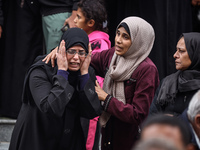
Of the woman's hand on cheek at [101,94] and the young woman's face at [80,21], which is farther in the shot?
the young woman's face at [80,21]

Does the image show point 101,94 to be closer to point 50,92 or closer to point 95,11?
point 50,92

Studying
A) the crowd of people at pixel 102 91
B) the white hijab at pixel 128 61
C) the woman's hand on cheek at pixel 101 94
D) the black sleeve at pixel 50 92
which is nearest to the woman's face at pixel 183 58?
the crowd of people at pixel 102 91

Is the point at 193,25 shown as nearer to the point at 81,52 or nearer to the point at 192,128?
the point at 81,52

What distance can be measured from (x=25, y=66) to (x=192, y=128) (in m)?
3.59

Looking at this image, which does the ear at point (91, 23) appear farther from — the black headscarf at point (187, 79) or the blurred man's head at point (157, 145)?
the blurred man's head at point (157, 145)

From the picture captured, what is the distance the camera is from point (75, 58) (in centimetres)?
344

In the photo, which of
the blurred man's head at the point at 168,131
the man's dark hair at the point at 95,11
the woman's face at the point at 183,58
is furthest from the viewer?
the man's dark hair at the point at 95,11

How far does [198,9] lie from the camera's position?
5539mm

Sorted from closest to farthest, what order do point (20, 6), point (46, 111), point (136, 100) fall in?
point (46, 111), point (136, 100), point (20, 6)

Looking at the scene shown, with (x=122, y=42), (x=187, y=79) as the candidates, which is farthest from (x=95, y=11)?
(x=187, y=79)

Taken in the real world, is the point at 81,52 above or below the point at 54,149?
above

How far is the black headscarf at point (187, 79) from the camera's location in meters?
3.46

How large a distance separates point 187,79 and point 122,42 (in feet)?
2.34

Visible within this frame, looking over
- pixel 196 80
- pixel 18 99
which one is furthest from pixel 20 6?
pixel 196 80
